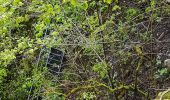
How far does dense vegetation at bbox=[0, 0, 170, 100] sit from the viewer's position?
6.27 meters

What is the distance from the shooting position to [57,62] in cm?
927

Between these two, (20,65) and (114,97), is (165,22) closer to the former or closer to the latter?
(114,97)

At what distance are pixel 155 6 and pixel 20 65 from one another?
444cm

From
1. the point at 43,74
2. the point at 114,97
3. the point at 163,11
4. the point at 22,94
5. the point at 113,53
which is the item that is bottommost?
the point at 22,94

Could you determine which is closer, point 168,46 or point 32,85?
point 168,46

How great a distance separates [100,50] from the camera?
7.22 m

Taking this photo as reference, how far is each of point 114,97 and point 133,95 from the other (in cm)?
36

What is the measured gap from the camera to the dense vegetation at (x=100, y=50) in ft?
20.6

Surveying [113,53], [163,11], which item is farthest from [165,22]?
[113,53]

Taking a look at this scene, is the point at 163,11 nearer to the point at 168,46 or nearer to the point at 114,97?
the point at 168,46

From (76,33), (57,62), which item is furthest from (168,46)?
(57,62)

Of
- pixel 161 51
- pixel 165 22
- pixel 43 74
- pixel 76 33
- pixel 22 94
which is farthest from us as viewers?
pixel 22 94

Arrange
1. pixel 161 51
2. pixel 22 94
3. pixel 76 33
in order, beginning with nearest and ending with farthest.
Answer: pixel 76 33 < pixel 161 51 < pixel 22 94

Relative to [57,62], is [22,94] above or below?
below
